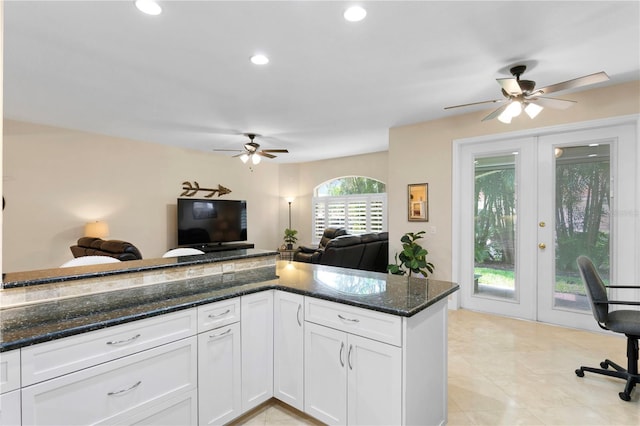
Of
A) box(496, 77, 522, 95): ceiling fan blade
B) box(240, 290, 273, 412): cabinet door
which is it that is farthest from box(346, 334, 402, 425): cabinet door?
box(496, 77, 522, 95): ceiling fan blade

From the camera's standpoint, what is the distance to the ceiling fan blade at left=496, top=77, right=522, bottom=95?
2861 mm

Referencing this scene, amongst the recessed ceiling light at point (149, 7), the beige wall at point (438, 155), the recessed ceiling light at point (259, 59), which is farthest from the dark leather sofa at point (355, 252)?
the recessed ceiling light at point (149, 7)

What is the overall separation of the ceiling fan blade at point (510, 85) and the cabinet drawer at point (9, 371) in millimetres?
3504

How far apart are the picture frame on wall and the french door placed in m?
0.40

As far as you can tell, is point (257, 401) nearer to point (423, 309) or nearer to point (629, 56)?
point (423, 309)

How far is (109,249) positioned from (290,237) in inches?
180

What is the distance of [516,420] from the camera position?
7.34 ft

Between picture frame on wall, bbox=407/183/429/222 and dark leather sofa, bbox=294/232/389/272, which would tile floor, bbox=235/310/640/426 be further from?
dark leather sofa, bbox=294/232/389/272

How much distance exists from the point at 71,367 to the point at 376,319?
57.1 inches

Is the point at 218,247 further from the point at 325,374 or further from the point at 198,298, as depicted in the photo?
the point at 325,374

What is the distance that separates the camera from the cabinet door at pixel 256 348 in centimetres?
216

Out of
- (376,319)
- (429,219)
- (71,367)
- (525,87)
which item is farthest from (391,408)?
(429,219)

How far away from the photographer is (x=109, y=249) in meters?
3.98

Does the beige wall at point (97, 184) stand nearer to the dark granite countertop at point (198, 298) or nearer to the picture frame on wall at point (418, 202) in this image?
the picture frame on wall at point (418, 202)
